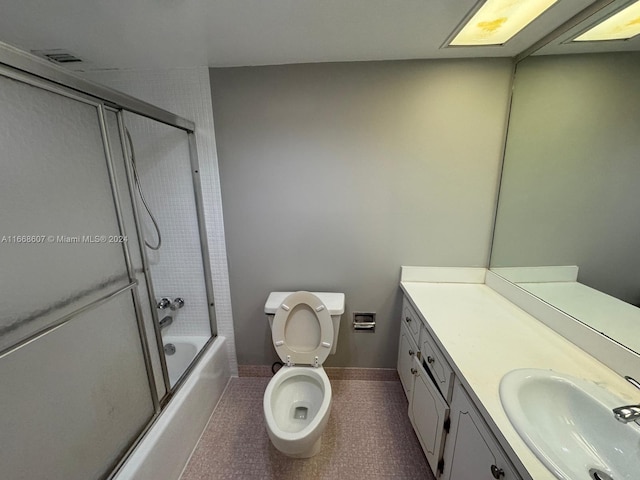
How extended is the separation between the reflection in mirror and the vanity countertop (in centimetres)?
15

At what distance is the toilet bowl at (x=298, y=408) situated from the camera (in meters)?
1.12

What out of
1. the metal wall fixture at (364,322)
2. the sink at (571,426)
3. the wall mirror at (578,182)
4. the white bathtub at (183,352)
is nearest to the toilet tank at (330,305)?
the metal wall fixture at (364,322)

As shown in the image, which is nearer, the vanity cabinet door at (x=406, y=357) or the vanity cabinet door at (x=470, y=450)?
the vanity cabinet door at (x=470, y=450)

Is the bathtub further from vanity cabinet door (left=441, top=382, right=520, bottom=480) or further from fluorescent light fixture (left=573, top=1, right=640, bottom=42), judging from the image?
fluorescent light fixture (left=573, top=1, right=640, bottom=42)

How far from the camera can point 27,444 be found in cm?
73

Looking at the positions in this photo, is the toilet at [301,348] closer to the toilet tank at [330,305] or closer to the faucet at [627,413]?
the toilet tank at [330,305]

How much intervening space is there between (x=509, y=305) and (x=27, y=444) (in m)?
2.08

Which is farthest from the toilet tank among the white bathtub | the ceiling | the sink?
the ceiling

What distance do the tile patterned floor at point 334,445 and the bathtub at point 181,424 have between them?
96 millimetres

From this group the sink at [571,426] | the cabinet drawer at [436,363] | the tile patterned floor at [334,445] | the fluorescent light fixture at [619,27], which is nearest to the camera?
the sink at [571,426]

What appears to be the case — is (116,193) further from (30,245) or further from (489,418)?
(489,418)

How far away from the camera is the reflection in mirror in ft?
3.06

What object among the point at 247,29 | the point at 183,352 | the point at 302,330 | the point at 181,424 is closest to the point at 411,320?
the point at 302,330

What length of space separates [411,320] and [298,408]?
0.86 meters
